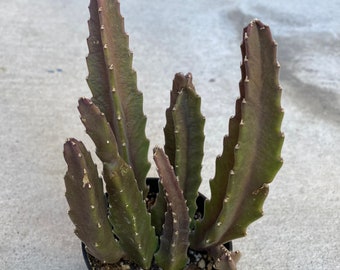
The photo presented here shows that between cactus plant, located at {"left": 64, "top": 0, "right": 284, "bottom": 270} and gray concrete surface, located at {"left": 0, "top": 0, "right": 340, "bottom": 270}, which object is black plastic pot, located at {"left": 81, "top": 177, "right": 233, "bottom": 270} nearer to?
cactus plant, located at {"left": 64, "top": 0, "right": 284, "bottom": 270}

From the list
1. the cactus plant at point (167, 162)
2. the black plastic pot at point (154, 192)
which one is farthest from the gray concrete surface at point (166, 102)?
the cactus plant at point (167, 162)

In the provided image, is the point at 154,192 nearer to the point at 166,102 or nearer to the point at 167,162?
the point at 167,162

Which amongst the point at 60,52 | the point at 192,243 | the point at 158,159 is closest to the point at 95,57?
the point at 158,159

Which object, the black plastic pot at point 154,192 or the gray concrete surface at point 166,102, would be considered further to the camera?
the gray concrete surface at point 166,102

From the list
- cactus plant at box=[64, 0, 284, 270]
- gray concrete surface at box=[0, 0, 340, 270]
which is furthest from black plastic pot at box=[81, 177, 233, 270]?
gray concrete surface at box=[0, 0, 340, 270]

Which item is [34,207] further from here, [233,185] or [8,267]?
[233,185]

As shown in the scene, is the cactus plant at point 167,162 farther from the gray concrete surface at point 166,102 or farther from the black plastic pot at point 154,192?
the gray concrete surface at point 166,102

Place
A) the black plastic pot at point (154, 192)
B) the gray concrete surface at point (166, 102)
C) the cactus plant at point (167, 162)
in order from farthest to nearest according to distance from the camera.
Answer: the gray concrete surface at point (166, 102) → the black plastic pot at point (154, 192) → the cactus plant at point (167, 162)
